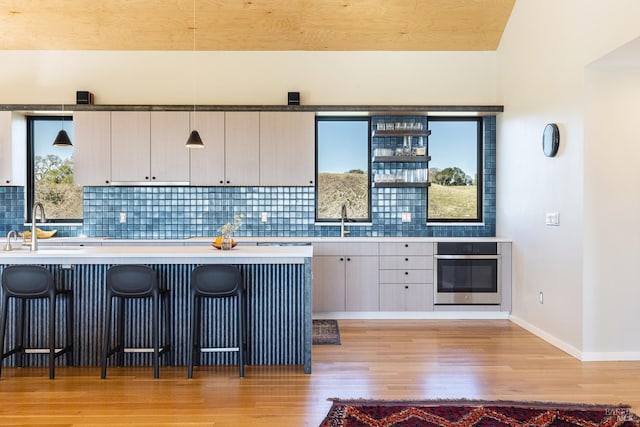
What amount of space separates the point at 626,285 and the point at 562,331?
675 mm

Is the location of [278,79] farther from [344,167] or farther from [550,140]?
[550,140]

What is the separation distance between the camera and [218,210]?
20.0ft

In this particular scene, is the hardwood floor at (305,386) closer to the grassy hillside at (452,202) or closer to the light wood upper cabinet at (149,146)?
the grassy hillside at (452,202)

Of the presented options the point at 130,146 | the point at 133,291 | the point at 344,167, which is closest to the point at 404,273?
the point at 344,167

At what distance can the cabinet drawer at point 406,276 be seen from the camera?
5586 mm

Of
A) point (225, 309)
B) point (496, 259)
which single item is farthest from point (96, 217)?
point (496, 259)

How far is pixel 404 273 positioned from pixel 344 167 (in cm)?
156

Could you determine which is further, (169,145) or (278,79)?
(278,79)

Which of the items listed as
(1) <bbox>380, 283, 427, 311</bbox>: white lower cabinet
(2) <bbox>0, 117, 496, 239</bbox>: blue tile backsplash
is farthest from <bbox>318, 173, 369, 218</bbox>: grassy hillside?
(1) <bbox>380, 283, 427, 311</bbox>: white lower cabinet

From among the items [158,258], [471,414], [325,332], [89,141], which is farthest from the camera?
[89,141]

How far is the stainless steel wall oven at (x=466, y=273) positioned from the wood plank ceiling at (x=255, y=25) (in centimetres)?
249

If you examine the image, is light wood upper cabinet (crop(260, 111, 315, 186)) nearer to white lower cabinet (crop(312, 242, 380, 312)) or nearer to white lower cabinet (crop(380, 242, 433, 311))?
white lower cabinet (crop(312, 242, 380, 312))

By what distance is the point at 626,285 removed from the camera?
4086 mm

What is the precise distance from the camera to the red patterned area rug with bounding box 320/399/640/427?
2.87 m
